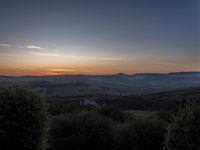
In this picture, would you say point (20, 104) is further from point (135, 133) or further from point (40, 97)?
point (135, 133)

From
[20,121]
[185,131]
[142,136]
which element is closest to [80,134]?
[142,136]

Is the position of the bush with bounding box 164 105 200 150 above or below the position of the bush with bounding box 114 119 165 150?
above

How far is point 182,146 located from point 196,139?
1052 mm

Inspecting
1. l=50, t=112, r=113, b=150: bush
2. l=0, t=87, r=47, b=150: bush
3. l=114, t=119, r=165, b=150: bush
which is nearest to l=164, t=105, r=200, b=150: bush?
l=0, t=87, r=47, b=150: bush

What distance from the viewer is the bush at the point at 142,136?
35406mm

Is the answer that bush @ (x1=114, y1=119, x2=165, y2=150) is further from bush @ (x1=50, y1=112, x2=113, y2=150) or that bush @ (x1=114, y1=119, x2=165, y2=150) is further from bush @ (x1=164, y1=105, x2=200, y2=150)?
bush @ (x1=164, y1=105, x2=200, y2=150)

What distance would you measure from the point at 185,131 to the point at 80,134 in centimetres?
1550

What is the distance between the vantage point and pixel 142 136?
35406 mm

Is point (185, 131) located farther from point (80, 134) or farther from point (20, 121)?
point (80, 134)

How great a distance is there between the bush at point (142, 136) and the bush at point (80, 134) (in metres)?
1.76

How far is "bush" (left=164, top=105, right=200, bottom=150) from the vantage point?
21.8 m

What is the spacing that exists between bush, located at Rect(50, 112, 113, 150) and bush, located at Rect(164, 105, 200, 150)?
1361 centimetres

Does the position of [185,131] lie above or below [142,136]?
above

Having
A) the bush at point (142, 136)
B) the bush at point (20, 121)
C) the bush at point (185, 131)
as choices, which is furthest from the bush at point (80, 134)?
the bush at point (185, 131)
